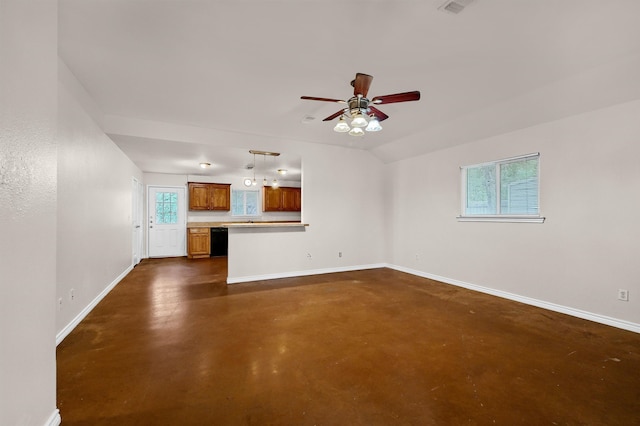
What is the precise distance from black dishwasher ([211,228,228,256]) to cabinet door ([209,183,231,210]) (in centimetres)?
66

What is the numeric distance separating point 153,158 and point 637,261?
7410mm

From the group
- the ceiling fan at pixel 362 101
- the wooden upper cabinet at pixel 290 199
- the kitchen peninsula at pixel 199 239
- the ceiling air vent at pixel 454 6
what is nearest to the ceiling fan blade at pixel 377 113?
the ceiling fan at pixel 362 101

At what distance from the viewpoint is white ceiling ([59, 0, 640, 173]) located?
195 centimetres

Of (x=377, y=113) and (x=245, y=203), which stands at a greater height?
(x=377, y=113)

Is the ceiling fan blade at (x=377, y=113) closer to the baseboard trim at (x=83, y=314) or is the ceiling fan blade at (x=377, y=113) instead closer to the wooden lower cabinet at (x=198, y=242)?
the baseboard trim at (x=83, y=314)

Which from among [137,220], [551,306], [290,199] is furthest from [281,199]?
[551,306]

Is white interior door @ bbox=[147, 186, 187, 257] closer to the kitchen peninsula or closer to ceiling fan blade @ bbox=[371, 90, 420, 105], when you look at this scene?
the kitchen peninsula

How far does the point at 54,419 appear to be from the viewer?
4.96 ft

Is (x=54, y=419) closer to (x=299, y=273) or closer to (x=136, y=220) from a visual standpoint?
(x=299, y=273)

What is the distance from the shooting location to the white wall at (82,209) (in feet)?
8.60

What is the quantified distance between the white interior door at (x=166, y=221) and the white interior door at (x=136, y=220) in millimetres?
396

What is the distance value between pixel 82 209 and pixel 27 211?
223cm

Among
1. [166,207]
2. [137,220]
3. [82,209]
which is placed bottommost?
[137,220]

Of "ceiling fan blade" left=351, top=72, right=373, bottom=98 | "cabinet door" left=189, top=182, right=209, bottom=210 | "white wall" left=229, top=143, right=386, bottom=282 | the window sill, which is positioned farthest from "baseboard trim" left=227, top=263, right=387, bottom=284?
"cabinet door" left=189, top=182, right=209, bottom=210
